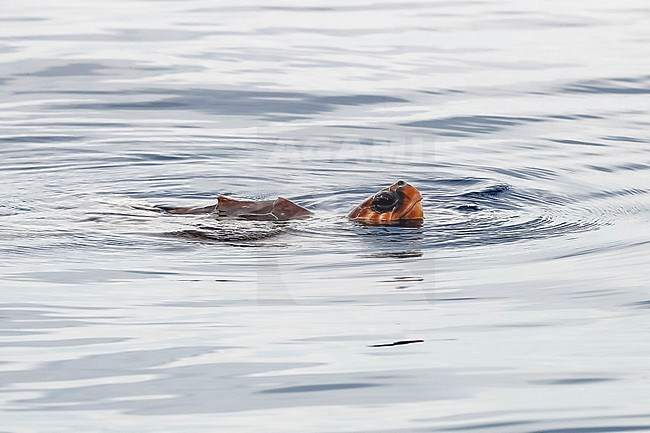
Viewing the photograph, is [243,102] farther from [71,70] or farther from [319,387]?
[319,387]

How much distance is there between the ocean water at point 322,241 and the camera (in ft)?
16.3

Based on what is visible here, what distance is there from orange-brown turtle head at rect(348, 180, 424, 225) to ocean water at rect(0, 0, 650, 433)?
0.12 m

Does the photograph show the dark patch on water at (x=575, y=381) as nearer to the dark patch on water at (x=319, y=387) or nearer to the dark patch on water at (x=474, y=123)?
the dark patch on water at (x=319, y=387)

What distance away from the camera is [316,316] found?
602cm

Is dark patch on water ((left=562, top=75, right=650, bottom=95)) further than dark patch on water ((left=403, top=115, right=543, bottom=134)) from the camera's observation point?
Yes

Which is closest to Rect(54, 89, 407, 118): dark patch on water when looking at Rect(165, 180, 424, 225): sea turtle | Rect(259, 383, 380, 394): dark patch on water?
Rect(165, 180, 424, 225): sea turtle

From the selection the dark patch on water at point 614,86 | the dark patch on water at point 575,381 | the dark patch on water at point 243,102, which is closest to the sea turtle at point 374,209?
the dark patch on water at point 575,381

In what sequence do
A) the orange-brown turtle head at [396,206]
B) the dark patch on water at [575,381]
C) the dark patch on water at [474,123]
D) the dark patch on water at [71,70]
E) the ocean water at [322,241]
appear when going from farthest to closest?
the dark patch on water at [71,70] < the dark patch on water at [474,123] < the orange-brown turtle head at [396,206] < the dark patch on water at [575,381] < the ocean water at [322,241]

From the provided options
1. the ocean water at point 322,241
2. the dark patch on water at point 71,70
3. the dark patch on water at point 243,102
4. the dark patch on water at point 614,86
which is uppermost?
the dark patch on water at point 71,70

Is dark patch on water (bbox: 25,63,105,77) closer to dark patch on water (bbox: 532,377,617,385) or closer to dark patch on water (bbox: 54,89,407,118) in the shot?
dark patch on water (bbox: 54,89,407,118)

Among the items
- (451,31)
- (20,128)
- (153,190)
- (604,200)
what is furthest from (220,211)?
(451,31)

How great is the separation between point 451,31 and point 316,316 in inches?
468

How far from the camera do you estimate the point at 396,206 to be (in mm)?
7621

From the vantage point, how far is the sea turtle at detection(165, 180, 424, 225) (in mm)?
7609
